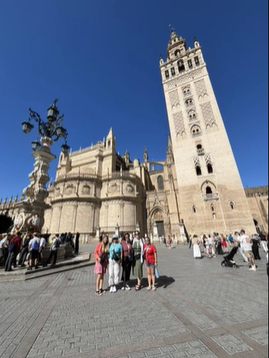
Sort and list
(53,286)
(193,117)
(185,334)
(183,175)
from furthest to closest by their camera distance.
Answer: (193,117), (183,175), (53,286), (185,334)

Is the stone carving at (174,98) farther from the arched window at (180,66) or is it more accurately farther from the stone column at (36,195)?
the stone column at (36,195)

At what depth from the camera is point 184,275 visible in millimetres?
6074

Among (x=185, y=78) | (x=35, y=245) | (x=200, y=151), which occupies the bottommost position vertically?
(x=35, y=245)

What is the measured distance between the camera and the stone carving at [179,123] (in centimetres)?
2649

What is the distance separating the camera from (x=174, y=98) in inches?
1131

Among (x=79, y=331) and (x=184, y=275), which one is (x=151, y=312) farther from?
(x=184, y=275)

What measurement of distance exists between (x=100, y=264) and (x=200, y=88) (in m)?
31.1

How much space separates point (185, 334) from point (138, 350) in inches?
33.1

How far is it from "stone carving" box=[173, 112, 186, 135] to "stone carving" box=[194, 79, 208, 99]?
4.39 meters

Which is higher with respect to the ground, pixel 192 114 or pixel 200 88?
pixel 200 88

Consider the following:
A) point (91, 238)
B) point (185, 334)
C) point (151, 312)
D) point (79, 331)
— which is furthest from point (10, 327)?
point (91, 238)

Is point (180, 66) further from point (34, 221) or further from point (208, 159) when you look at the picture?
point (34, 221)

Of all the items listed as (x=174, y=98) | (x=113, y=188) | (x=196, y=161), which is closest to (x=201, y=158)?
(x=196, y=161)

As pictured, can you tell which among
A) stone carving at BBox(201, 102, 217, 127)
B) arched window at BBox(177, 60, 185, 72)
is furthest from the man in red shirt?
arched window at BBox(177, 60, 185, 72)
